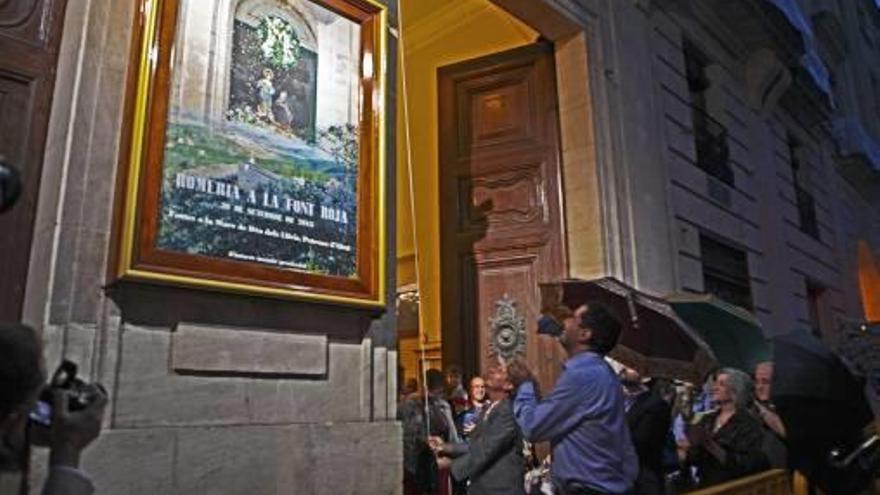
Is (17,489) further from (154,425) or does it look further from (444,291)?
(444,291)

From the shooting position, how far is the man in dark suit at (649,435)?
3.81 metres

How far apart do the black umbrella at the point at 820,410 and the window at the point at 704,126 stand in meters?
6.71

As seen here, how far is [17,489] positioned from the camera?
4.36 feet

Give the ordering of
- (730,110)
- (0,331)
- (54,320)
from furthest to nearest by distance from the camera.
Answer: (730,110)
(54,320)
(0,331)

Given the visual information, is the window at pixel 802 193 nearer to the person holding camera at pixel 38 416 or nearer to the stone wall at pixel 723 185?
the stone wall at pixel 723 185

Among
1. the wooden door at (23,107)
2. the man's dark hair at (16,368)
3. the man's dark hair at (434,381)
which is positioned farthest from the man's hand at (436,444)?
the man's dark hair at (16,368)

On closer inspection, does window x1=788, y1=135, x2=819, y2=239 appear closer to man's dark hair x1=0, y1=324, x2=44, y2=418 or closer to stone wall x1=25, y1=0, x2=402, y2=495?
stone wall x1=25, y1=0, x2=402, y2=495

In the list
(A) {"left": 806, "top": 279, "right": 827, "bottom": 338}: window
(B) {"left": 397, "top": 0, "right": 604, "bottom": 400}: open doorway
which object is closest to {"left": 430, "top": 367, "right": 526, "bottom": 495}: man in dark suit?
(B) {"left": 397, "top": 0, "right": 604, "bottom": 400}: open doorway

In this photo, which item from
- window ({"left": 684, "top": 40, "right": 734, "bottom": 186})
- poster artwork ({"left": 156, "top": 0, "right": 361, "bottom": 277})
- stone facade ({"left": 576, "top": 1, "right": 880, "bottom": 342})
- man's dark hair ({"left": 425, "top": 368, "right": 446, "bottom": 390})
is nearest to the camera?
poster artwork ({"left": 156, "top": 0, "right": 361, "bottom": 277})

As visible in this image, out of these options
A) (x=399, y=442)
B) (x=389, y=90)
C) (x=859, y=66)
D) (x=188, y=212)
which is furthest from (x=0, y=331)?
(x=859, y=66)

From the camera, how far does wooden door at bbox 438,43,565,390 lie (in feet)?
23.0

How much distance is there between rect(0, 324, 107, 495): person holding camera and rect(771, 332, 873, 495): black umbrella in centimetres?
287

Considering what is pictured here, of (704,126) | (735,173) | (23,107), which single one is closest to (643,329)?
(23,107)

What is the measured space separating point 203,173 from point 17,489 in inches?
96.1
